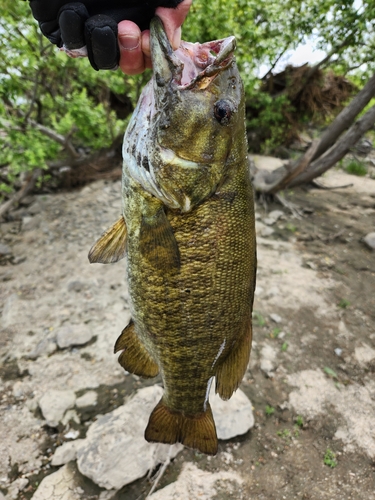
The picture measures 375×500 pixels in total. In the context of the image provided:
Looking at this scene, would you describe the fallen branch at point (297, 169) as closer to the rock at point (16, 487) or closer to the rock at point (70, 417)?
the rock at point (70, 417)

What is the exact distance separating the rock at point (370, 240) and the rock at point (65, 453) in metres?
5.89

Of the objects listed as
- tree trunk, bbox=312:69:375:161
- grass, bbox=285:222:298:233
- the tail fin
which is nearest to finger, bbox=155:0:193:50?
the tail fin

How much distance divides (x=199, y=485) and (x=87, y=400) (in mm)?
1342

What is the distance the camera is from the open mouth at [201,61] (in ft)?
4.64

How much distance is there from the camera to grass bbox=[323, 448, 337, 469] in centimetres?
314

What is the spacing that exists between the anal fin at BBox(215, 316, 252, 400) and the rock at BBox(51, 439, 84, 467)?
1884 millimetres

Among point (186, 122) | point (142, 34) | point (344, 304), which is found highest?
point (142, 34)

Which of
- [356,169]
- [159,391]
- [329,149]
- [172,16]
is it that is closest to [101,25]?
[172,16]

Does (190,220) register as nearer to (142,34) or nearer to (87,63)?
(142,34)

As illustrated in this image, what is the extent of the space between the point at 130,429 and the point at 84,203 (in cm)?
536

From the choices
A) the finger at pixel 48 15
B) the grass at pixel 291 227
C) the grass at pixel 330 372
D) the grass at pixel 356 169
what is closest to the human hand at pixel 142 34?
the finger at pixel 48 15

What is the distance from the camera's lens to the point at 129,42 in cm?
151

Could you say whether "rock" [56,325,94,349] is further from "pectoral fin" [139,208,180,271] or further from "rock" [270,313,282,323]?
"pectoral fin" [139,208,180,271]

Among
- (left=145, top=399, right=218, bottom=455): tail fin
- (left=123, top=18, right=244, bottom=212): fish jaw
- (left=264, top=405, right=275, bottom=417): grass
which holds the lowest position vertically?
(left=264, top=405, right=275, bottom=417): grass
